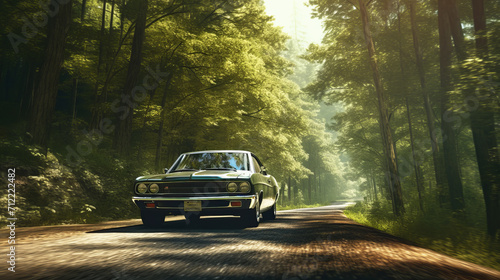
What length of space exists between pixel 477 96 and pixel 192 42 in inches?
416

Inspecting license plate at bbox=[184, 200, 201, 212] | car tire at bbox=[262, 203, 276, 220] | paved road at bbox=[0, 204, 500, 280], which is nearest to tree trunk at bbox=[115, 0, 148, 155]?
car tire at bbox=[262, 203, 276, 220]

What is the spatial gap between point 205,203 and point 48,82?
7.34m

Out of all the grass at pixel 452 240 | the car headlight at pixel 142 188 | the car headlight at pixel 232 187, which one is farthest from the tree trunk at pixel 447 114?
the car headlight at pixel 142 188

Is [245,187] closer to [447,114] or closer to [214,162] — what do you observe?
[214,162]

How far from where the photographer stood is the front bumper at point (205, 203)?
21.5 feet

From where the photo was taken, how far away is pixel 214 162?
8.34m

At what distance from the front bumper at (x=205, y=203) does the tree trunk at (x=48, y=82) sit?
5611 mm

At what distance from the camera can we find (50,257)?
359cm

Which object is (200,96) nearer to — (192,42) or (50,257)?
(192,42)

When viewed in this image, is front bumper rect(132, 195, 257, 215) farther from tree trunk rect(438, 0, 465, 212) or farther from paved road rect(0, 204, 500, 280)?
tree trunk rect(438, 0, 465, 212)

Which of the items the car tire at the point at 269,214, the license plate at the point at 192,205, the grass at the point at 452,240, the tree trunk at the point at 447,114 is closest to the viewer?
the grass at the point at 452,240

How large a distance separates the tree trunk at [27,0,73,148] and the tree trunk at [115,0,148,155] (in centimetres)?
369

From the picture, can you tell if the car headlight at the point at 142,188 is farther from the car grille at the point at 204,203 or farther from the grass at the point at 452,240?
the grass at the point at 452,240

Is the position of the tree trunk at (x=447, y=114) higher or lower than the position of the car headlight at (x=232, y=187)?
higher
